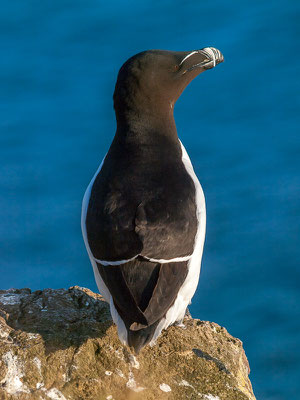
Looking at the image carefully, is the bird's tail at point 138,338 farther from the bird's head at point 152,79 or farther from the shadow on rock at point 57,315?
the bird's head at point 152,79

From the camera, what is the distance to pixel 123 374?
3.79 metres

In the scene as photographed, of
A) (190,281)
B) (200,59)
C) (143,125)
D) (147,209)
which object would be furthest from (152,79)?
(190,281)

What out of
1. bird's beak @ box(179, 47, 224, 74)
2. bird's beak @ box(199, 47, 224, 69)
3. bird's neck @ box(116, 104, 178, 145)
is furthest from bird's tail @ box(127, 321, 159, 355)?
bird's beak @ box(199, 47, 224, 69)

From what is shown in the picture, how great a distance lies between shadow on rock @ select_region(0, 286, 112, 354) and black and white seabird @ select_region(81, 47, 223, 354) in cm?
22

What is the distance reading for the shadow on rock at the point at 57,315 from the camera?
3.98m

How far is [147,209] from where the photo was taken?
389 centimetres

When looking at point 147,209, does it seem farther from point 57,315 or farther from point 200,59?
point 200,59

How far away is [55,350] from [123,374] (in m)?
0.39

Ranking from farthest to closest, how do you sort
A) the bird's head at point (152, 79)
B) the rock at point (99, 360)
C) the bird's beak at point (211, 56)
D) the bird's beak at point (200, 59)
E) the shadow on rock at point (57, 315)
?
the bird's beak at point (211, 56)
the bird's beak at point (200, 59)
the bird's head at point (152, 79)
the shadow on rock at point (57, 315)
the rock at point (99, 360)

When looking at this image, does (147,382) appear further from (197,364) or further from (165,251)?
(165,251)

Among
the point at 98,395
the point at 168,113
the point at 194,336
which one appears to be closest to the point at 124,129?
the point at 168,113

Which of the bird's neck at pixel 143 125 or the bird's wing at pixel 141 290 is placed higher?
the bird's neck at pixel 143 125

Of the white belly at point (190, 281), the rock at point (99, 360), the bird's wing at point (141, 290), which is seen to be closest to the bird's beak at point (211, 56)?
the white belly at point (190, 281)

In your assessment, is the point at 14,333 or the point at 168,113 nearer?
the point at 14,333
